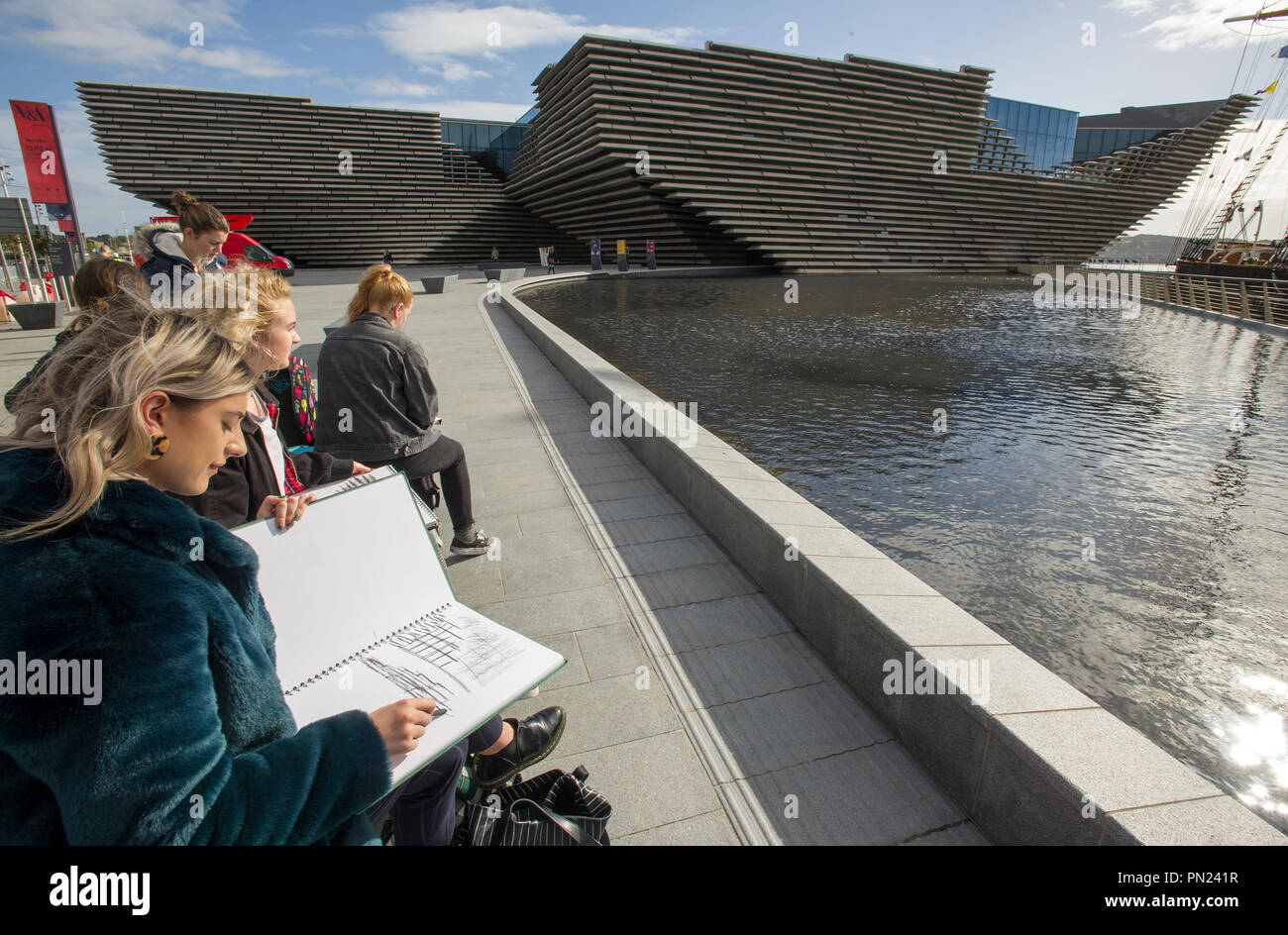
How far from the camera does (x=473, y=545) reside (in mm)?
3920

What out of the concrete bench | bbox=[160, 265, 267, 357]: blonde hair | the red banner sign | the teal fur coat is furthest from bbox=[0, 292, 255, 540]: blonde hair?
the concrete bench

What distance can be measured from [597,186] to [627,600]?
32712mm

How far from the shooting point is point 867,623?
2.59 metres

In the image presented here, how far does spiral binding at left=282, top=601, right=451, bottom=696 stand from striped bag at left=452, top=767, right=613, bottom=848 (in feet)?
1.90

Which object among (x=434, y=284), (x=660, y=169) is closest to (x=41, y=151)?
(x=434, y=284)

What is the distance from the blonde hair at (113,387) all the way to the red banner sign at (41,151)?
16.5m

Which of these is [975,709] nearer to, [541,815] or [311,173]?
[541,815]

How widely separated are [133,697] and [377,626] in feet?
3.15

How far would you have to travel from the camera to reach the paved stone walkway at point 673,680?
7.14ft

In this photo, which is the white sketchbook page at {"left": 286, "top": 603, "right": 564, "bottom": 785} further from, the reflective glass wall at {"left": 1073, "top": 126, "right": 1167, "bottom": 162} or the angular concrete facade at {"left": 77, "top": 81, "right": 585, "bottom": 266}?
the reflective glass wall at {"left": 1073, "top": 126, "right": 1167, "bottom": 162}

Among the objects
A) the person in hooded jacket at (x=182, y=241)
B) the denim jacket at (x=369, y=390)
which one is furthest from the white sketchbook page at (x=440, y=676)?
the person in hooded jacket at (x=182, y=241)

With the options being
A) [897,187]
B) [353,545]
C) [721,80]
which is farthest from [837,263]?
[353,545]

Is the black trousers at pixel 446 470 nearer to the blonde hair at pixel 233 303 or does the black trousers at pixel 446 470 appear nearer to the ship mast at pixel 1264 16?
the blonde hair at pixel 233 303

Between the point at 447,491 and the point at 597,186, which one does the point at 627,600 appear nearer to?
the point at 447,491
